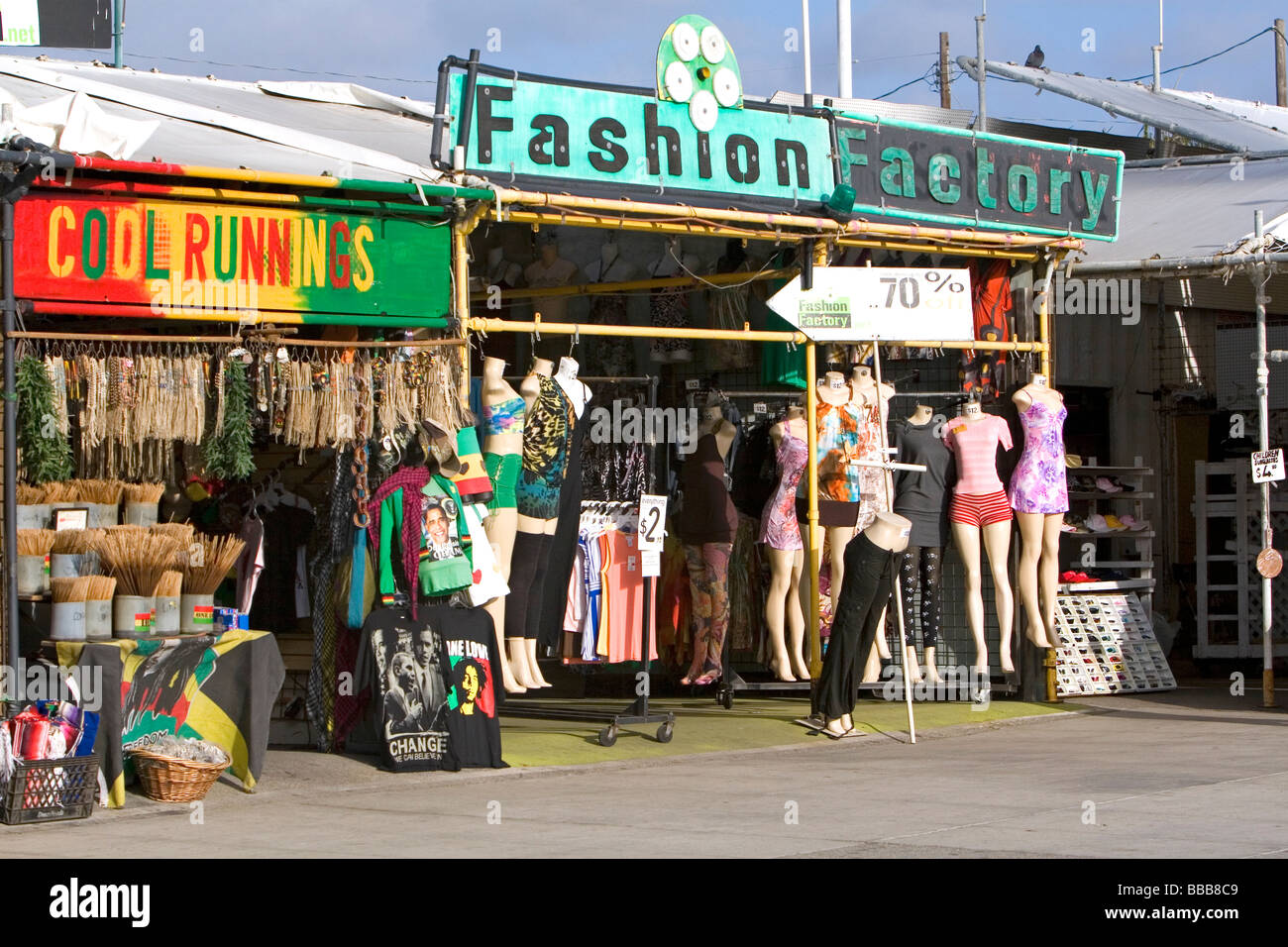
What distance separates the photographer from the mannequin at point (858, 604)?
10.6 meters

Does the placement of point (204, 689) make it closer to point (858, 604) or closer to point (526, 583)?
point (526, 583)

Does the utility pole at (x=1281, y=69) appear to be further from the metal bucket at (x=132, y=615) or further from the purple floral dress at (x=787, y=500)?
the metal bucket at (x=132, y=615)

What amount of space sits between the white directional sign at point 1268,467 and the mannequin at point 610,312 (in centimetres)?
469

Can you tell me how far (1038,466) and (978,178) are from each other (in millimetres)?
2182

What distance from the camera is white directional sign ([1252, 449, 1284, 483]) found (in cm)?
1220

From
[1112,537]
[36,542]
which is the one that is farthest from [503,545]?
[1112,537]

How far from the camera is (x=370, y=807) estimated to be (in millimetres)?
8562

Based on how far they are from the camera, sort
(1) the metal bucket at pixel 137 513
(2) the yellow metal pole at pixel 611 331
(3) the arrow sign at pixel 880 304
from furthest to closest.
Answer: (3) the arrow sign at pixel 880 304 → (2) the yellow metal pole at pixel 611 331 → (1) the metal bucket at pixel 137 513

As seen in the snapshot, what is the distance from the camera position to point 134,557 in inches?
345

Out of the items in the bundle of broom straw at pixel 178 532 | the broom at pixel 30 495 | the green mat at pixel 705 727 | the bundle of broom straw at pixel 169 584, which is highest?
the broom at pixel 30 495

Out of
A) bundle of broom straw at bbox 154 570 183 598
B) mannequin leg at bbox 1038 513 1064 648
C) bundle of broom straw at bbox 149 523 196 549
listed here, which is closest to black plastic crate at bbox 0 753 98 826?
bundle of broom straw at bbox 154 570 183 598

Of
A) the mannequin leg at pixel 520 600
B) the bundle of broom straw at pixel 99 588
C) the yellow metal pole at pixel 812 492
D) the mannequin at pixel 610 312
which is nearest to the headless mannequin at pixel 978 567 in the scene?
the yellow metal pole at pixel 812 492

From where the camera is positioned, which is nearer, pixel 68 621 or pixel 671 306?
pixel 68 621
